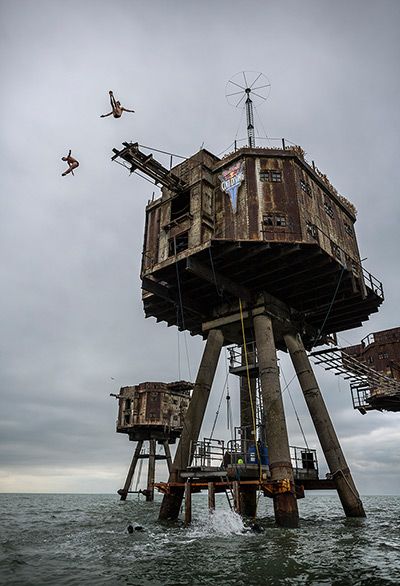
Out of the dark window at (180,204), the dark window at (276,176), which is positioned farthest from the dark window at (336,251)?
the dark window at (180,204)

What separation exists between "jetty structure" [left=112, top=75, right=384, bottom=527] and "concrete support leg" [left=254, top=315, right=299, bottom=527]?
4 cm

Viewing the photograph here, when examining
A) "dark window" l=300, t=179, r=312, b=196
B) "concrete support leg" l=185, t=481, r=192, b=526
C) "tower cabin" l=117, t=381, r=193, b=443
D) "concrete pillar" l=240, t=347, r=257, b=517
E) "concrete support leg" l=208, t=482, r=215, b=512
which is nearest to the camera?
"concrete support leg" l=208, t=482, r=215, b=512

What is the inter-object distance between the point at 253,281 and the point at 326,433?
24.8 ft

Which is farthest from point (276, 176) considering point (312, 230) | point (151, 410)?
point (151, 410)

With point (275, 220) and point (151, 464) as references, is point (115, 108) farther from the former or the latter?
point (151, 464)

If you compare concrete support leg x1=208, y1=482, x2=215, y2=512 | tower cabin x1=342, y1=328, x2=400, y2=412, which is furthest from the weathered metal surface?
concrete support leg x1=208, y1=482, x2=215, y2=512

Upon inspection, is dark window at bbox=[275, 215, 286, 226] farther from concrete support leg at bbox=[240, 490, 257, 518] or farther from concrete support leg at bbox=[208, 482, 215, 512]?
concrete support leg at bbox=[240, 490, 257, 518]

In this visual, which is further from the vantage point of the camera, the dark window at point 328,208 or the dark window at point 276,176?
the dark window at point 328,208

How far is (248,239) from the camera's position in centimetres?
1839

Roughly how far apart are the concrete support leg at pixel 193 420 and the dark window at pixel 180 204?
598 cm

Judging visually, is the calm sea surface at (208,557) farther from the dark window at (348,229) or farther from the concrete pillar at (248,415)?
the dark window at (348,229)

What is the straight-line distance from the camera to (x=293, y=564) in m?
9.97

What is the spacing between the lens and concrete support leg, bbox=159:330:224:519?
18.4 m

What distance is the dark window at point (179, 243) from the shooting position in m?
20.0
